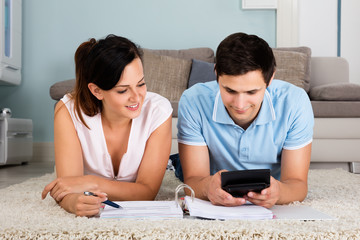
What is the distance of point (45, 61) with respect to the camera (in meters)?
3.92

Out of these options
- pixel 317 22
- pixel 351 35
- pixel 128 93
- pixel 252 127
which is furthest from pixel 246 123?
pixel 351 35

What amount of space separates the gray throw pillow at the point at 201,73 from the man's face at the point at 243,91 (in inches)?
73.4

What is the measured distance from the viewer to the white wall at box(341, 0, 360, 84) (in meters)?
3.85

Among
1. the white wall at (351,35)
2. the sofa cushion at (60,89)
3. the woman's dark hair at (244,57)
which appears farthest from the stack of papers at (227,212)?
the white wall at (351,35)

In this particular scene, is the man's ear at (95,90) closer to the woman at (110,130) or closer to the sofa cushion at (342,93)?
the woman at (110,130)

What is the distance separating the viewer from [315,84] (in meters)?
3.59

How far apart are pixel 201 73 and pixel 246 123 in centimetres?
178

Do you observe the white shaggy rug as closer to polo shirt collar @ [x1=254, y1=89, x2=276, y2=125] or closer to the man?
the man

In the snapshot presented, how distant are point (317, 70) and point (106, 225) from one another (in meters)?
3.06

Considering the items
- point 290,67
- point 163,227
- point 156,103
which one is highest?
point 290,67

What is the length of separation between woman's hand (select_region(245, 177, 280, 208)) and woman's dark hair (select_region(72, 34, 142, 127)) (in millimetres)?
580

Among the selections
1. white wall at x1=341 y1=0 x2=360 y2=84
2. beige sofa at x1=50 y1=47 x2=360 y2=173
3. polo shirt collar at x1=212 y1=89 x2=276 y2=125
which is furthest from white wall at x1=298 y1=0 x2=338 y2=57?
polo shirt collar at x1=212 y1=89 x2=276 y2=125

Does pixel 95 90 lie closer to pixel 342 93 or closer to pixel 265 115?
pixel 265 115

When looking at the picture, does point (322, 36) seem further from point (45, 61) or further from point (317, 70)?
point (45, 61)
